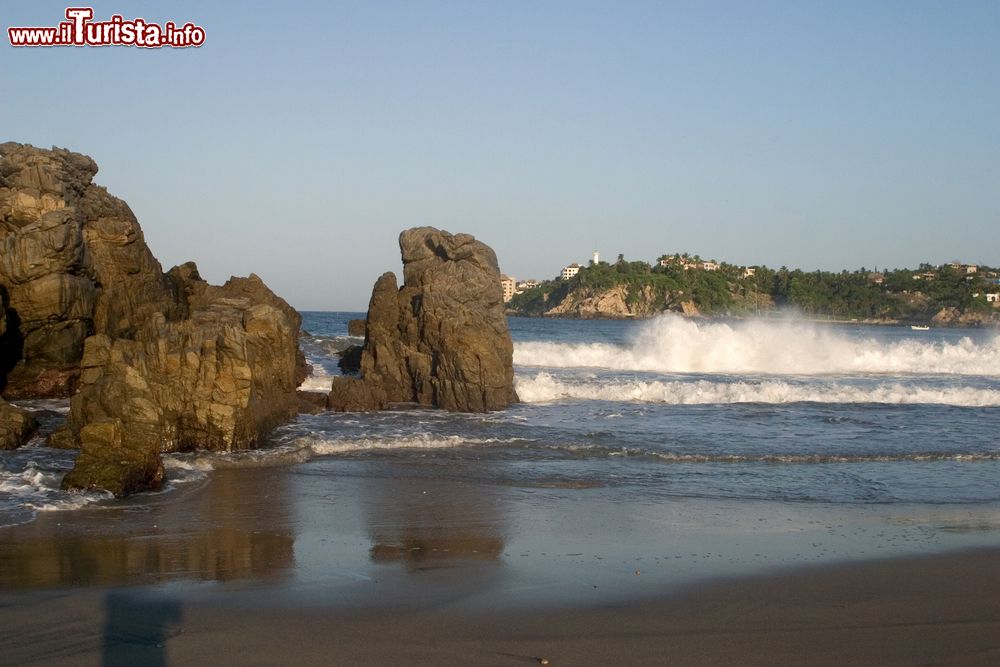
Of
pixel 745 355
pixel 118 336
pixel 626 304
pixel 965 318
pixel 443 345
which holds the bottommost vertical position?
pixel 745 355

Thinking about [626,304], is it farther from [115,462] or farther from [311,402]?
[115,462]

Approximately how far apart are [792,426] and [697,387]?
5417 millimetres

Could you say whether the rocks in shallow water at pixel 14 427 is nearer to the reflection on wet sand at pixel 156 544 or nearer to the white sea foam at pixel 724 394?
the reflection on wet sand at pixel 156 544

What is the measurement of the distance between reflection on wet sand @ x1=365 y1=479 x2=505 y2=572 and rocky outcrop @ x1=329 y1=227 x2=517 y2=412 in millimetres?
8010

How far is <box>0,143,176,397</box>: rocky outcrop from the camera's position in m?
18.1

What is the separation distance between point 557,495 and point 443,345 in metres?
9.49

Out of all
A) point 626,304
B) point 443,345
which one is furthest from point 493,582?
point 626,304

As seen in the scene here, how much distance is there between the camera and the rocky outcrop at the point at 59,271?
18062 millimetres

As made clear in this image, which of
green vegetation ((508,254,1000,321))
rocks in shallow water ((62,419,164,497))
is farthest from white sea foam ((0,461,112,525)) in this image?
green vegetation ((508,254,1000,321))

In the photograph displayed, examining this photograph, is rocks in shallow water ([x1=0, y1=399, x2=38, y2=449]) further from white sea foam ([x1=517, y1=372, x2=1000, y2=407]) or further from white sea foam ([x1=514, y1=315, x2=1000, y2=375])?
white sea foam ([x1=514, y1=315, x2=1000, y2=375])

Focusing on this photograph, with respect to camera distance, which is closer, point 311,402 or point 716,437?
point 716,437

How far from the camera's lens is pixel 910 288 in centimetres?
13412

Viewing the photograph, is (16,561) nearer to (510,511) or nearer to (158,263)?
(510,511)

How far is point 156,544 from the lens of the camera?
847cm
